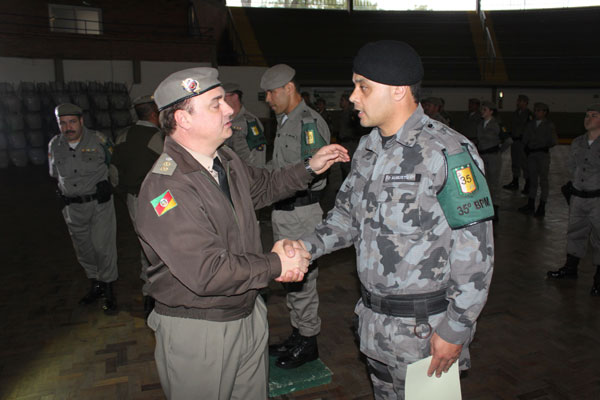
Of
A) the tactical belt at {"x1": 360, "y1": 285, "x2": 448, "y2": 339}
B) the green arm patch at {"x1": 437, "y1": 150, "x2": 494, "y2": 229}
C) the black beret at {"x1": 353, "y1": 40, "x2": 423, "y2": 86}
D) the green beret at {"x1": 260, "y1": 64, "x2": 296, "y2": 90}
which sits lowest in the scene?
the tactical belt at {"x1": 360, "y1": 285, "x2": 448, "y2": 339}

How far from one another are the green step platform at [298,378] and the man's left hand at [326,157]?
1603 mm

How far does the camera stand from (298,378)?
3.23 m

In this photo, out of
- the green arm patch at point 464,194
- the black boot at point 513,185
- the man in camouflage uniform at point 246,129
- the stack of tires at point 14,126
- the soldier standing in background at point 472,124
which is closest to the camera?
the green arm patch at point 464,194

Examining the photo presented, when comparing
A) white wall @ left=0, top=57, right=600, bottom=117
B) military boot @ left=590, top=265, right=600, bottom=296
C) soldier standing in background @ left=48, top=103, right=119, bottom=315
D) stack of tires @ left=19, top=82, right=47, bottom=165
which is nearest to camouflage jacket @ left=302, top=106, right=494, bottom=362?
soldier standing in background @ left=48, top=103, right=119, bottom=315

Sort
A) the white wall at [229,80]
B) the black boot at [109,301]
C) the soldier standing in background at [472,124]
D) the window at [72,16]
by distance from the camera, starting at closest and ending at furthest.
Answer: the black boot at [109,301] < the soldier standing in background at [472,124] < the white wall at [229,80] < the window at [72,16]

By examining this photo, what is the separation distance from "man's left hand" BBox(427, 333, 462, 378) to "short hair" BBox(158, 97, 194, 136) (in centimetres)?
136

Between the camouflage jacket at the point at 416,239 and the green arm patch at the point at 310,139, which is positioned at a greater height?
the green arm patch at the point at 310,139

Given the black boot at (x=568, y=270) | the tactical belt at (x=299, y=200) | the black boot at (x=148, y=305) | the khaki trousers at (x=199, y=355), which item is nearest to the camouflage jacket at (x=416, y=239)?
the khaki trousers at (x=199, y=355)

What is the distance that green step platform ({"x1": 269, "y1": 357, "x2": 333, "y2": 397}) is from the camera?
3.14 metres

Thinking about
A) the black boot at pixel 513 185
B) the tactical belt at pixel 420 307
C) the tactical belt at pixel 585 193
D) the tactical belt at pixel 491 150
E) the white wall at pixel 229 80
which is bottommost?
the black boot at pixel 513 185

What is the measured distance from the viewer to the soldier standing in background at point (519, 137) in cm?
934

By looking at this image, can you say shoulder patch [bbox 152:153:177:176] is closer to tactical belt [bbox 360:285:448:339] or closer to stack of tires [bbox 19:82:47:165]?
tactical belt [bbox 360:285:448:339]

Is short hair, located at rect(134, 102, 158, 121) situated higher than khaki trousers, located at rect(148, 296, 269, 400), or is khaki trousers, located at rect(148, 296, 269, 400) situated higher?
short hair, located at rect(134, 102, 158, 121)

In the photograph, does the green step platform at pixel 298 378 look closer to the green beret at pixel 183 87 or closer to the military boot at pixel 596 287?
the green beret at pixel 183 87
